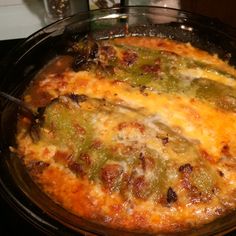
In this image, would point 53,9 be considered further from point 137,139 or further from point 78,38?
point 137,139

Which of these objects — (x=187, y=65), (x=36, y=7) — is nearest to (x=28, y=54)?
(x=187, y=65)

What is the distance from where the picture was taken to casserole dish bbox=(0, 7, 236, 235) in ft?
6.23

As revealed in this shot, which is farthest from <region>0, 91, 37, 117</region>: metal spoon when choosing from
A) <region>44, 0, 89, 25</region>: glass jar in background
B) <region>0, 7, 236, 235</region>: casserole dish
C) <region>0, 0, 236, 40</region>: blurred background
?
<region>44, 0, 89, 25</region>: glass jar in background

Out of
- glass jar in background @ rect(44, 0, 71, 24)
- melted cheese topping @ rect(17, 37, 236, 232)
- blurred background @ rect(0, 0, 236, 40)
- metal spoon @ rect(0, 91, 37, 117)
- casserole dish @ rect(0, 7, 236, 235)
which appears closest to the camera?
melted cheese topping @ rect(17, 37, 236, 232)

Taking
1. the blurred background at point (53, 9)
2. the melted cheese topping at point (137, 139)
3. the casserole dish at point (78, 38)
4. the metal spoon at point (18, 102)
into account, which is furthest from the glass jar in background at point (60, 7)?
the metal spoon at point (18, 102)

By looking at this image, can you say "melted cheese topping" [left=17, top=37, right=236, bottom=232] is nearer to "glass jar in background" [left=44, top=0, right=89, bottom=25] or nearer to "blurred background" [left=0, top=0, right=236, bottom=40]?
"blurred background" [left=0, top=0, right=236, bottom=40]

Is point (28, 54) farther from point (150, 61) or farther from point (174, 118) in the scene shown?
point (174, 118)

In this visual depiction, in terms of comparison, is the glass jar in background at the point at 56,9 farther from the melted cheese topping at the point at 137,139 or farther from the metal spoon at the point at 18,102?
the metal spoon at the point at 18,102

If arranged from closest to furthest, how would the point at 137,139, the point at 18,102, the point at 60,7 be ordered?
the point at 137,139 → the point at 18,102 → the point at 60,7

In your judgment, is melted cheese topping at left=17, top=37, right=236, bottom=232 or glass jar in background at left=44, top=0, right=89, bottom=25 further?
glass jar in background at left=44, top=0, right=89, bottom=25

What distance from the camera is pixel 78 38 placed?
2.62m

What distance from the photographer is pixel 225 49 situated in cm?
253

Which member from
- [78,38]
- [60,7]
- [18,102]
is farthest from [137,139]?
[60,7]

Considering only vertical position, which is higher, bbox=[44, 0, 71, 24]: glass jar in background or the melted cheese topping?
bbox=[44, 0, 71, 24]: glass jar in background
